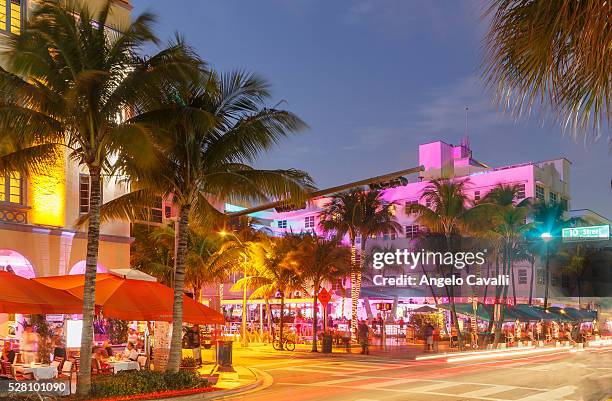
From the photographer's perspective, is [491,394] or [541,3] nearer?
[541,3]

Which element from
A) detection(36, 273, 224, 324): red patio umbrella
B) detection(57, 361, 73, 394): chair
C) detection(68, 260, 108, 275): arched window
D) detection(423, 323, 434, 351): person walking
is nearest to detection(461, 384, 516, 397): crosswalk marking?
detection(36, 273, 224, 324): red patio umbrella

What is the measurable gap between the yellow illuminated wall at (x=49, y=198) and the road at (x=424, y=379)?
10.1 metres

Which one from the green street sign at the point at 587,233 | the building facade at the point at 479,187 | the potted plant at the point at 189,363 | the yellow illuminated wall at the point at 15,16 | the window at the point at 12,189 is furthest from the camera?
the building facade at the point at 479,187

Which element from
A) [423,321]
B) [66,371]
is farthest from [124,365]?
[423,321]

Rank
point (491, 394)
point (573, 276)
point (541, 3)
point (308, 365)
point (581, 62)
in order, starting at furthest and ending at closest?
point (573, 276)
point (308, 365)
point (491, 394)
point (581, 62)
point (541, 3)

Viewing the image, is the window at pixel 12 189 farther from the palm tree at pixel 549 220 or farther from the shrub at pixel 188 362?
the palm tree at pixel 549 220

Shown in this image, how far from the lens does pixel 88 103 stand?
15.6 m

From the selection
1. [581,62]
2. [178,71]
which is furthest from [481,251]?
[581,62]

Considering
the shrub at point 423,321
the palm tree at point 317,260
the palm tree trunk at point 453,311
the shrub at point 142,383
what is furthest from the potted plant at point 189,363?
the shrub at point 423,321

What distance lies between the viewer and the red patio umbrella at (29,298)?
15.9 m

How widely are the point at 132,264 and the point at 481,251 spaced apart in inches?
1198

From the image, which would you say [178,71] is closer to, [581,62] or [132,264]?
[581,62]

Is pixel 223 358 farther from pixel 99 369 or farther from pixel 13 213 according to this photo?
pixel 13 213

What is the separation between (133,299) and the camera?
63.2 ft
